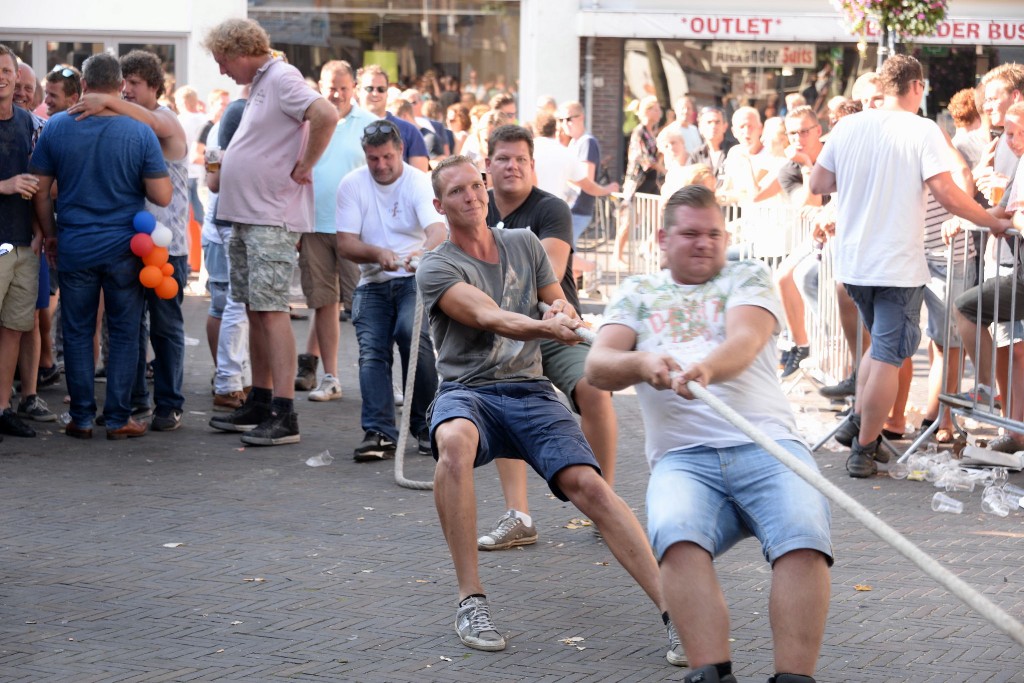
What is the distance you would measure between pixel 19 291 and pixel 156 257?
887mm

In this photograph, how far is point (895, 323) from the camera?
730 centimetres

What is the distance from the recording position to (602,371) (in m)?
4.26

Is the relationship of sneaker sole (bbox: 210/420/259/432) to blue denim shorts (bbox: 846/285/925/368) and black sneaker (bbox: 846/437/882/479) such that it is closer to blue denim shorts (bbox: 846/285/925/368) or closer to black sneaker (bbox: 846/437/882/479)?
black sneaker (bbox: 846/437/882/479)

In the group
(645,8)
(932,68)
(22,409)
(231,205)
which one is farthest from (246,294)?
(932,68)

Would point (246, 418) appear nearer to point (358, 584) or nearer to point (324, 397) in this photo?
point (324, 397)

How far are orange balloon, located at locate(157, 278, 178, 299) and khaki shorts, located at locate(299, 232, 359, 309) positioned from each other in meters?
1.11

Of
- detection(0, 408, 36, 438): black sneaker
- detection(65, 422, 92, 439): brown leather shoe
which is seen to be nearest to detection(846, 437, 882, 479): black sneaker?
detection(65, 422, 92, 439): brown leather shoe

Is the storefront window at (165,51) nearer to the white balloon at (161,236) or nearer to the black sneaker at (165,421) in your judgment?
the black sneaker at (165,421)

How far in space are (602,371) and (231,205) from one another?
425 cm

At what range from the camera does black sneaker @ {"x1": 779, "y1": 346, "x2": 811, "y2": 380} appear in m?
10.1

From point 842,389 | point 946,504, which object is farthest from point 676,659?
point 842,389

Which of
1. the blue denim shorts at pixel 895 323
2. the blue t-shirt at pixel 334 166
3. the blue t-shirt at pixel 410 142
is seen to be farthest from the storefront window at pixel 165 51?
the blue denim shorts at pixel 895 323

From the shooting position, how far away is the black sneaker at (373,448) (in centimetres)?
767

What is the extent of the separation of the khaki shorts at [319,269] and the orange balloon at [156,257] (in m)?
1.27
